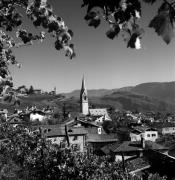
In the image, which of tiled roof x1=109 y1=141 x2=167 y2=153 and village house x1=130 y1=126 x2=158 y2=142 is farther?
village house x1=130 y1=126 x2=158 y2=142

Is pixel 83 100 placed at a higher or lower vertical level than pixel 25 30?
lower

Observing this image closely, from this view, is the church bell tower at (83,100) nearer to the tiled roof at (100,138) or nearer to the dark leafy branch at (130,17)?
the tiled roof at (100,138)

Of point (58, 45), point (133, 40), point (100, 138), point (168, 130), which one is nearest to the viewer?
point (133, 40)

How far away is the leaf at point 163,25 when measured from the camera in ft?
7.04

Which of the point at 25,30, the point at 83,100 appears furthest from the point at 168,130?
the point at 25,30

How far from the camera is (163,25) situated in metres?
2.16

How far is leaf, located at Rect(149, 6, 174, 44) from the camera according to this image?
7.04 feet

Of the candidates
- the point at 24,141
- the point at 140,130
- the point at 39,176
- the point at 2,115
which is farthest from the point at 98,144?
the point at 2,115

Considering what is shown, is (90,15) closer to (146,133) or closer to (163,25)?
(163,25)

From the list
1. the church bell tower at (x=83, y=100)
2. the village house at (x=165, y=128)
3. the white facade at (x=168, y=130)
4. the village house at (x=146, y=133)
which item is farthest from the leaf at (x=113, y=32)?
the church bell tower at (x=83, y=100)

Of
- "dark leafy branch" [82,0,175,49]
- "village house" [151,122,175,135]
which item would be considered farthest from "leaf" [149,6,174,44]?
"village house" [151,122,175,135]

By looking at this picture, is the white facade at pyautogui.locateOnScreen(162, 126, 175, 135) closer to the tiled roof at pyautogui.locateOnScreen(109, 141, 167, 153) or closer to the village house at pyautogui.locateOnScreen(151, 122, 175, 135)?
the village house at pyautogui.locateOnScreen(151, 122, 175, 135)

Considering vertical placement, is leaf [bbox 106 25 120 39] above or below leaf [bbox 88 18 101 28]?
below

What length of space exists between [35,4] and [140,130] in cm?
7171
